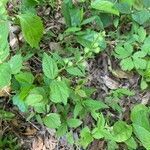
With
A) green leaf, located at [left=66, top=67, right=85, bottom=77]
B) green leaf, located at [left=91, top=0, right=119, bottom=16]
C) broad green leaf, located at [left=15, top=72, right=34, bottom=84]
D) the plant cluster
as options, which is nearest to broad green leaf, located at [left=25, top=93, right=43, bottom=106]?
the plant cluster

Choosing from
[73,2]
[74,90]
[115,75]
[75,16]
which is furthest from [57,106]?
[73,2]

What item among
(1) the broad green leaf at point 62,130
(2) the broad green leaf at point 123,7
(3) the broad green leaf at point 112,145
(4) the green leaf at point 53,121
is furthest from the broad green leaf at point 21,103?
(2) the broad green leaf at point 123,7

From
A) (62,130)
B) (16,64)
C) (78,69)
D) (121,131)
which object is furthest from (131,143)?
(16,64)

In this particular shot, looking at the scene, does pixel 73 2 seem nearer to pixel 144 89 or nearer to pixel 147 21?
pixel 147 21

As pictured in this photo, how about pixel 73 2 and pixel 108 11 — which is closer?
pixel 108 11

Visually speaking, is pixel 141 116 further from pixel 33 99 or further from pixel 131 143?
pixel 33 99

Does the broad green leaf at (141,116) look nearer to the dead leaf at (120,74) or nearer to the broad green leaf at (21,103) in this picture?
the dead leaf at (120,74)
